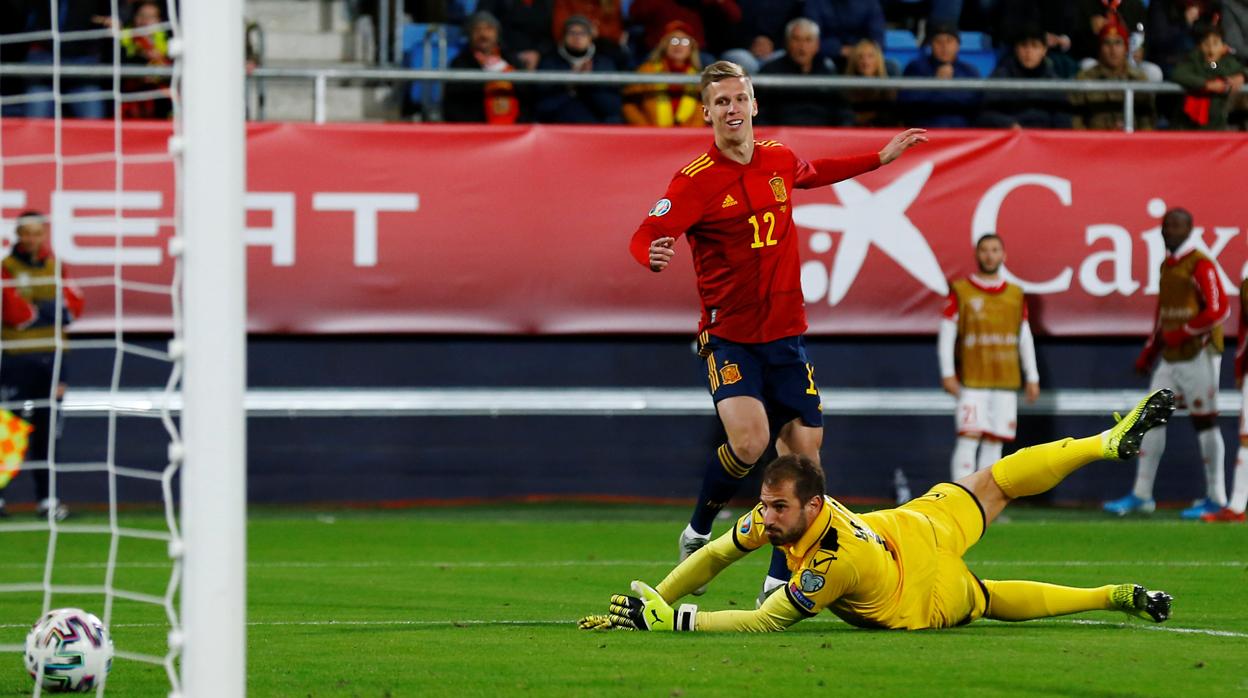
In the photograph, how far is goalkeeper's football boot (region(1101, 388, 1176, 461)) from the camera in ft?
20.6

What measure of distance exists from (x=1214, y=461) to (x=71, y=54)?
910 centimetres

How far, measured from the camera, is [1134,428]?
20.7 ft

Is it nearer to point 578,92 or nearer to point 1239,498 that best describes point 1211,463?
point 1239,498

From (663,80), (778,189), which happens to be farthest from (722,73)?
(663,80)

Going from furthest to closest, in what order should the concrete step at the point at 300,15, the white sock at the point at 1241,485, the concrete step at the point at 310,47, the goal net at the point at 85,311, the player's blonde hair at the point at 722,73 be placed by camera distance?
Answer: the concrete step at the point at 300,15, the concrete step at the point at 310,47, the white sock at the point at 1241,485, the goal net at the point at 85,311, the player's blonde hair at the point at 722,73

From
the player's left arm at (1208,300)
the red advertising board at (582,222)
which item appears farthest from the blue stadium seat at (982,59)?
the player's left arm at (1208,300)

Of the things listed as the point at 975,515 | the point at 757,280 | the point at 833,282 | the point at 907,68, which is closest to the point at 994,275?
the point at 833,282

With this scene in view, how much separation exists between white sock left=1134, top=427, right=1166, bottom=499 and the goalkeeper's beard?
7562 mm

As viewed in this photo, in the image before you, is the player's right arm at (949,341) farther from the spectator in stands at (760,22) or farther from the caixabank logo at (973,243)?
the spectator in stands at (760,22)

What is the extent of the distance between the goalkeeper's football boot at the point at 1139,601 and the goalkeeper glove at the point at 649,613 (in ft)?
4.75

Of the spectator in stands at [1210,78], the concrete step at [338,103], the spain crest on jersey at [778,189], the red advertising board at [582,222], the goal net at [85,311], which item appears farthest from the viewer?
the concrete step at [338,103]

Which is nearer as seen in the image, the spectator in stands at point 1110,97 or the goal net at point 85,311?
the goal net at point 85,311

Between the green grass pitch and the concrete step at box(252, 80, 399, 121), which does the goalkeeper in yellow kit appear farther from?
the concrete step at box(252, 80, 399, 121)

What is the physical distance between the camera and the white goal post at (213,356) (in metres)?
3.68
